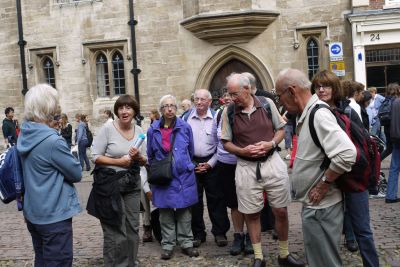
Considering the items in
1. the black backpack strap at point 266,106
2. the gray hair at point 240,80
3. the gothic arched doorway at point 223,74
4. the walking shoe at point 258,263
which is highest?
the gothic arched doorway at point 223,74

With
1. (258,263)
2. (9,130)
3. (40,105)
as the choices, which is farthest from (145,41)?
(40,105)

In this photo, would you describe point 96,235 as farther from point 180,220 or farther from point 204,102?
point 204,102

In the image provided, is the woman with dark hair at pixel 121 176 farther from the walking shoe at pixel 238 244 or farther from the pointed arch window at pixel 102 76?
the pointed arch window at pixel 102 76

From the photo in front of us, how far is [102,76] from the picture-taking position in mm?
16016

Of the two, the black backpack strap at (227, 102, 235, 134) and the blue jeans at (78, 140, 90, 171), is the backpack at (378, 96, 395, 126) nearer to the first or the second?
the black backpack strap at (227, 102, 235, 134)

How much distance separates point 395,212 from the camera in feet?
22.1

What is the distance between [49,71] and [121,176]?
1265 centimetres

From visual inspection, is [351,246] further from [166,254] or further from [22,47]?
[22,47]

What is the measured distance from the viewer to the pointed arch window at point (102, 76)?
1595cm

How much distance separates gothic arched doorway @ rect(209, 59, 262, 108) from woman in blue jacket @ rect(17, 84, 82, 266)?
37.4ft

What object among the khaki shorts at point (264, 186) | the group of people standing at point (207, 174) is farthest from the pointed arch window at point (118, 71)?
the khaki shorts at point (264, 186)

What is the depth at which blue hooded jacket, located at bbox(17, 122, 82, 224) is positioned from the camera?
11.6ft

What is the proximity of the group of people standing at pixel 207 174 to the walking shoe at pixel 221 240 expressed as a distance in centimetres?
1

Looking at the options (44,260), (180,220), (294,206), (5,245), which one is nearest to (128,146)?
(180,220)
